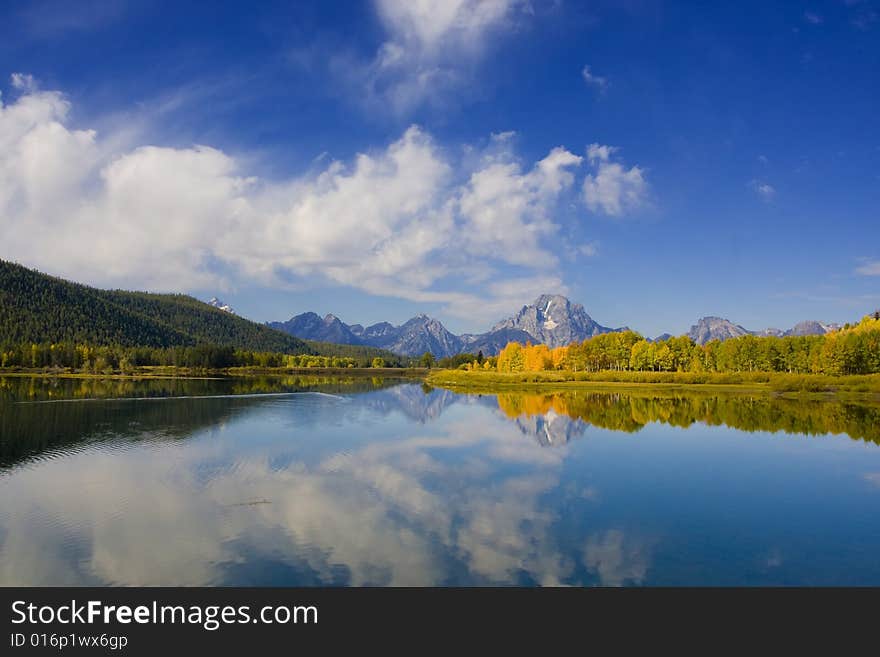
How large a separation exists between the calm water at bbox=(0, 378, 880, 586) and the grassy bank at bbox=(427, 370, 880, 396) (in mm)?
46320

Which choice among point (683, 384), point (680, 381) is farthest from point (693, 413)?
point (680, 381)

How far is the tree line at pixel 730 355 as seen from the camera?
362 feet

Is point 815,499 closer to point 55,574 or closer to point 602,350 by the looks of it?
point 55,574

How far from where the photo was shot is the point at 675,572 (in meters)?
19.2

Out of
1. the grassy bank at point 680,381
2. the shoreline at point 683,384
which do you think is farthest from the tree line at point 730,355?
the shoreline at point 683,384

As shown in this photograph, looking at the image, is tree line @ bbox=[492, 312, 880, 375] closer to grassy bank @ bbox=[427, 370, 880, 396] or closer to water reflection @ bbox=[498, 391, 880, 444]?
grassy bank @ bbox=[427, 370, 880, 396]

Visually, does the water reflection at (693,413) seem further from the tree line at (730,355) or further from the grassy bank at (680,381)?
the tree line at (730,355)

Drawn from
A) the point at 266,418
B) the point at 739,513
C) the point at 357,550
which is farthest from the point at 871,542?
the point at 266,418

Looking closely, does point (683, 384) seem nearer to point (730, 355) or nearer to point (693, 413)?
point (730, 355)

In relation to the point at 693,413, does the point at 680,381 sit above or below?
above

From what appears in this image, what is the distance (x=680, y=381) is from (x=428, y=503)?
106894 millimetres

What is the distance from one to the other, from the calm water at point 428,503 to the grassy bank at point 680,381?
152ft

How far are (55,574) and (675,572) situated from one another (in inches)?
820

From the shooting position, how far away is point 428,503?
1110 inches
